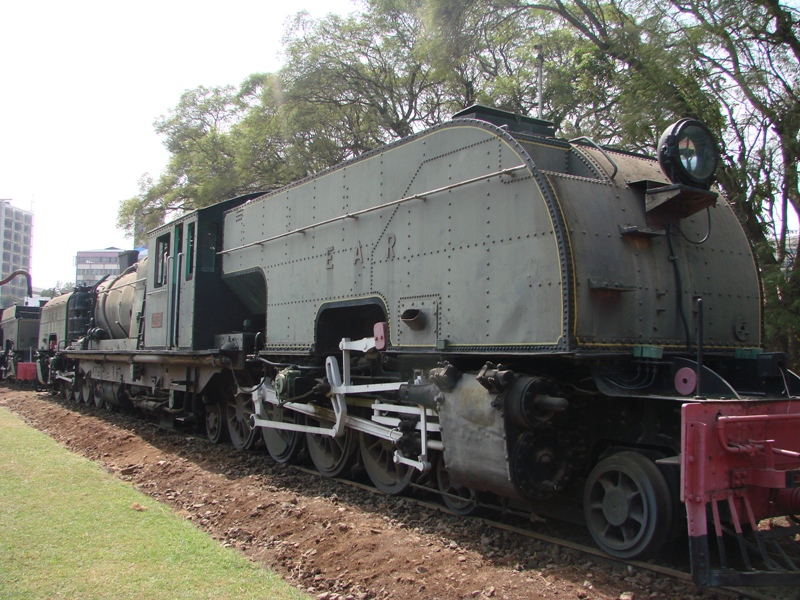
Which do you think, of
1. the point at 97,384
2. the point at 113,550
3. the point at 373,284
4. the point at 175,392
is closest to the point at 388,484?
the point at 373,284

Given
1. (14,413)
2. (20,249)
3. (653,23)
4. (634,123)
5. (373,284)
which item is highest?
(20,249)

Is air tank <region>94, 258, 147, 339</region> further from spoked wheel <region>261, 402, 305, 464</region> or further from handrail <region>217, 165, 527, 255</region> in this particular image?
spoked wheel <region>261, 402, 305, 464</region>

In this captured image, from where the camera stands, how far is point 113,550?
521cm

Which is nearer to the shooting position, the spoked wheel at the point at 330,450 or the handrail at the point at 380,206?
the handrail at the point at 380,206

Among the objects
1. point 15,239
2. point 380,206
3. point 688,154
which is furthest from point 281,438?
point 15,239

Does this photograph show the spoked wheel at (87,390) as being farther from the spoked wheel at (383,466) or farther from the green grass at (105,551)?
the spoked wheel at (383,466)

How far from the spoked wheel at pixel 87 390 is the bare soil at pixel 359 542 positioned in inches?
307

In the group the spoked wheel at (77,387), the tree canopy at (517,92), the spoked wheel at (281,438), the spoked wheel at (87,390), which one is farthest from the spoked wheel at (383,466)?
the spoked wheel at (77,387)

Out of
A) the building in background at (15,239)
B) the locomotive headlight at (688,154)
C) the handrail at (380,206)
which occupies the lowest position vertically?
the handrail at (380,206)

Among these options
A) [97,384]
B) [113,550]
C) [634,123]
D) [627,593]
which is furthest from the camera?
[97,384]

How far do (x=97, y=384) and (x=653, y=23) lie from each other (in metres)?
14.6

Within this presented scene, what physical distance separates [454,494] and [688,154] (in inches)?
141

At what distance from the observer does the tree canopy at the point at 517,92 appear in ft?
40.9

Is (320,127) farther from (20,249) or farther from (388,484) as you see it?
(20,249)
